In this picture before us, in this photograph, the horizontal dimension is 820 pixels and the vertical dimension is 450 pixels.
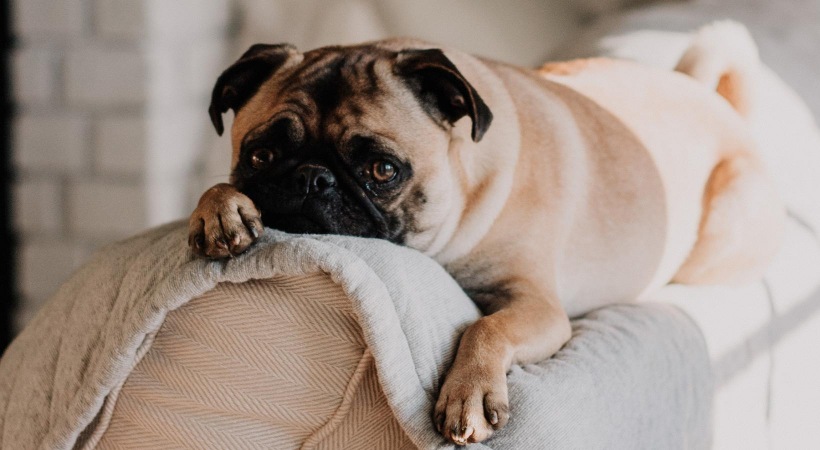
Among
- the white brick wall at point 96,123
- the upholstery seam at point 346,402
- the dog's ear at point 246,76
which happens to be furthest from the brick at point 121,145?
the upholstery seam at point 346,402

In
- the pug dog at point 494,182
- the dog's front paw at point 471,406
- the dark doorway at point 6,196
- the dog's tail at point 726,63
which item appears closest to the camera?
the dog's front paw at point 471,406

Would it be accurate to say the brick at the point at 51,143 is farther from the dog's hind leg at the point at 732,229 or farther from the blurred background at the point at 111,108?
the dog's hind leg at the point at 732,229

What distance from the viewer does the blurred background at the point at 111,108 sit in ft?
9.82

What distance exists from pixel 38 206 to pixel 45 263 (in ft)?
0.70

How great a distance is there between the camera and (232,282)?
1148 millimetres

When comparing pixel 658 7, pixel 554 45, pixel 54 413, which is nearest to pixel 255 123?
pixel 54 413

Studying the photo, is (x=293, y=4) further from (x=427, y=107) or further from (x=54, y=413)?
(x=54, y=413)

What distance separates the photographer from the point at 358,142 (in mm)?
1432

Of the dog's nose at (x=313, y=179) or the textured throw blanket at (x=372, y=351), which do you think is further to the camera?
the dog's nose at (x=313, y=179)

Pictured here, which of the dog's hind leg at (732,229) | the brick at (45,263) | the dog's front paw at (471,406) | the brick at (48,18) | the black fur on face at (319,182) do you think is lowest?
the brick at (45,263)

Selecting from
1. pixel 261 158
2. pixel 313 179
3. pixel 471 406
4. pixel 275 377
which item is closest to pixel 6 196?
pixel 261 158

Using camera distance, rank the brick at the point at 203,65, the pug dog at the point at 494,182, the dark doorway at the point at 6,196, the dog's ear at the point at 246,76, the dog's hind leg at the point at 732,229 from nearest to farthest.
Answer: the pug dog at the point at 494,182
the dog's ear at the point at 246,76
the dog's hind leg at the point at 732,229
the dark doorway at the point at 6,196
the brick at the point at 203,65

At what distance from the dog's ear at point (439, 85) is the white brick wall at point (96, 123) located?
5.75 ft

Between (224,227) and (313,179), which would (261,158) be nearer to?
(313,179)
